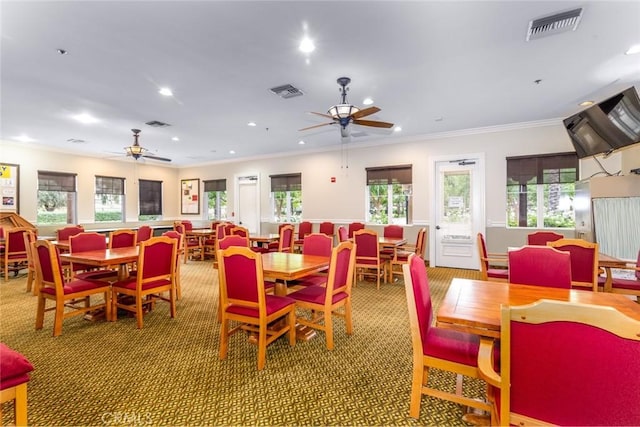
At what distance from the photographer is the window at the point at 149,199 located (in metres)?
10.0

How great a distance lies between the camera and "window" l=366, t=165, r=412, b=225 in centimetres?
732

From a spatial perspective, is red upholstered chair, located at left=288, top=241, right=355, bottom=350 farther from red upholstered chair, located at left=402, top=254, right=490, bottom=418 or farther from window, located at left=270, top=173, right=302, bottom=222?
window, located at left=270, top=173, right=302, bottom=222

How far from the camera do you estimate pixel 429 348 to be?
183 cm

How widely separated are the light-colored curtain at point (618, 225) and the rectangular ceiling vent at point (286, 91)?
4780mm

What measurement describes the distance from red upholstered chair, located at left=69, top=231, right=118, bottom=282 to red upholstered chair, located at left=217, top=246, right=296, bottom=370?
207cm

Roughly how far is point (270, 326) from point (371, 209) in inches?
203

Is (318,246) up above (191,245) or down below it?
above

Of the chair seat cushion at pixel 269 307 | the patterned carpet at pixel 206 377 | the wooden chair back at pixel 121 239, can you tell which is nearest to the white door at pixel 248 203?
the wooden chair back at pixel 121 239

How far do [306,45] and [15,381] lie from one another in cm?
332

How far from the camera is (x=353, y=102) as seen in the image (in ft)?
15.9

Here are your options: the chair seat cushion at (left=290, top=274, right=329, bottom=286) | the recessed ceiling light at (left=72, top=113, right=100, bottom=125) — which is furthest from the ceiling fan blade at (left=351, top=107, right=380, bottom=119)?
the recessed ceiling light at (left=72, top=113, right=100, bottom=125)

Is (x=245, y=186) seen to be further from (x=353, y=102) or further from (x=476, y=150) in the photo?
(x=476, y=150)

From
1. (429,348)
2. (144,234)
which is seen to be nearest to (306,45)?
(429,348)

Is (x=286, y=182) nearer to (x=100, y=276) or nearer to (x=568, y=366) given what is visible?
(x=100, y=276)
